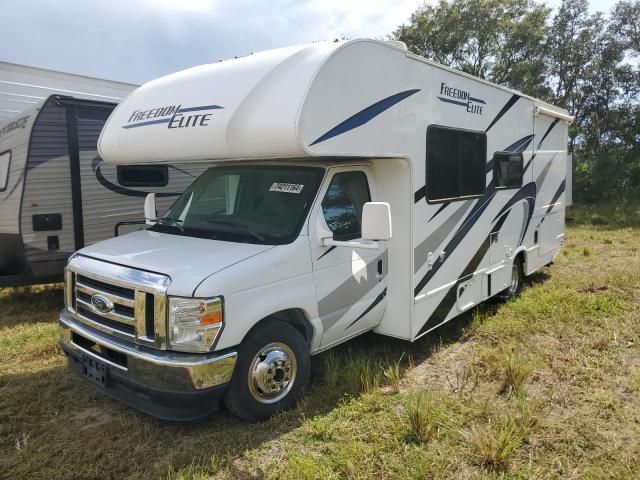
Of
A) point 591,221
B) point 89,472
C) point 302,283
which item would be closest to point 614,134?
point 591,221

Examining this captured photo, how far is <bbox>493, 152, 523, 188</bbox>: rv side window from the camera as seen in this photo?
6.23 m

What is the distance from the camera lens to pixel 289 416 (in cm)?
390

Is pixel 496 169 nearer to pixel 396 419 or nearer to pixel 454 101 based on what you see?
pixel 454 101

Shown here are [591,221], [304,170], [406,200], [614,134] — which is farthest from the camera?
[614,134]

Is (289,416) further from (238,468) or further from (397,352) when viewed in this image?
(397,352)

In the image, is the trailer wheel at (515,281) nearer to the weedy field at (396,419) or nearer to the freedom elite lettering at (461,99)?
the weedy field at (396,419)

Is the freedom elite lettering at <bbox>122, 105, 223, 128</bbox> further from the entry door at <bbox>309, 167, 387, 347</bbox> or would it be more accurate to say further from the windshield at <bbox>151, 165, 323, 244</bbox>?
the entry door at <bbox>309, 167, 387, 347</bbox>

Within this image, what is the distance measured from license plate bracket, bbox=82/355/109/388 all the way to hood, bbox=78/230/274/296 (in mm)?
747

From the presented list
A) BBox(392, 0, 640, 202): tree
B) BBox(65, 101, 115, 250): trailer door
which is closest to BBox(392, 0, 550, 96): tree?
BBox(392, 0, 640, 202): tree

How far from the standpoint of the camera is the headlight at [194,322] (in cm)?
332

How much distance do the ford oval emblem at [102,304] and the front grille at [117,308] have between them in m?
0.01

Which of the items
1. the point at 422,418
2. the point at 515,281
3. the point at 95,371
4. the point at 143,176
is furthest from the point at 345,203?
the point at 143,176

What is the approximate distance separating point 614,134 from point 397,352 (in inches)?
835

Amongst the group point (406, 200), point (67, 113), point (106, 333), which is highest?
point (67, 113)
